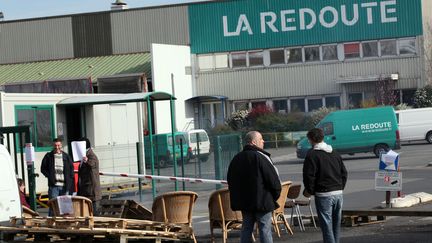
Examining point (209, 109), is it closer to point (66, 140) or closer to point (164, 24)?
point (164, 24)

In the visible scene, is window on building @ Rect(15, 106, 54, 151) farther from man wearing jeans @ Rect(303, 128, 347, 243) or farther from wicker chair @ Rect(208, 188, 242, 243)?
man wearing jeans @ Rect(303, 128, 347, 243)

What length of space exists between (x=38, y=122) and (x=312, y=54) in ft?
102

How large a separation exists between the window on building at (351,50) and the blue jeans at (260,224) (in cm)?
4105

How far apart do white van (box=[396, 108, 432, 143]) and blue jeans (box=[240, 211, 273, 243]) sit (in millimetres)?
31585

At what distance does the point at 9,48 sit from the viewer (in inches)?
2254

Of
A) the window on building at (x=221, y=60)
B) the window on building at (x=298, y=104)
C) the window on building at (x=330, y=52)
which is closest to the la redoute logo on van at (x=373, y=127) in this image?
the window on building at (x=330, y=52)

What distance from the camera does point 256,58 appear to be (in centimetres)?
5356

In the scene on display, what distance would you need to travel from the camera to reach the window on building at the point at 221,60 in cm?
5441

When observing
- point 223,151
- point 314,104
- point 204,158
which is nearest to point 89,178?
point 223,151

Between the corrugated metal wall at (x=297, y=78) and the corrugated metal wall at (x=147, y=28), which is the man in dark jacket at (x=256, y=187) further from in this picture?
the corrugated metal wall at (x=147, y=28)

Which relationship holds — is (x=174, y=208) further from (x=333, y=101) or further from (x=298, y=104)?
(x=298, y=104)

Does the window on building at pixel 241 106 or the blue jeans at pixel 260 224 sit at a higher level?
the window on building at pixel 241 106

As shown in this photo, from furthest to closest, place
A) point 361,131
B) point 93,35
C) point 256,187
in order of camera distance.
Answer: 1. point 93,35
2. point 361,131
3. point 256,187

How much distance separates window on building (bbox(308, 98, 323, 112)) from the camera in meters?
53.2
